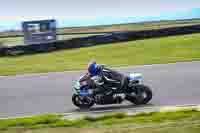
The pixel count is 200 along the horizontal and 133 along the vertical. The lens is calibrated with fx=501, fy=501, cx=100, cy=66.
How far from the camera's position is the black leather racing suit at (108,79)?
37.9 feet

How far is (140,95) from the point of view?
11.5 m

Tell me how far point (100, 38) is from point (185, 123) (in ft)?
61.8

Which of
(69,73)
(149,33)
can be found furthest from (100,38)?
(69,73)

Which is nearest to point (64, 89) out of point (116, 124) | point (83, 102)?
point (83, 102)

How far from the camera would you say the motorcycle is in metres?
11.5

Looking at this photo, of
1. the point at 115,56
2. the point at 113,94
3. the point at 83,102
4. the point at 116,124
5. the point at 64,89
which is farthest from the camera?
the point at 115,56

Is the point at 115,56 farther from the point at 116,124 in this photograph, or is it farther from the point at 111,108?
the point at 116,124

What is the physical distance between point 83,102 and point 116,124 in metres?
3.19

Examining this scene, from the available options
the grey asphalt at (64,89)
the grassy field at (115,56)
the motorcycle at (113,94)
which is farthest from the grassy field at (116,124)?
the grassy field at (115,56)

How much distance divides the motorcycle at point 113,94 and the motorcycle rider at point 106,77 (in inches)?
2.7

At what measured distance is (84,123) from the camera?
9.20 meters

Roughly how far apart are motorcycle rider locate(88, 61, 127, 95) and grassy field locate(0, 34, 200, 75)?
833 centimetres

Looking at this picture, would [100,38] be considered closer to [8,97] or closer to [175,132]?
[8,97]

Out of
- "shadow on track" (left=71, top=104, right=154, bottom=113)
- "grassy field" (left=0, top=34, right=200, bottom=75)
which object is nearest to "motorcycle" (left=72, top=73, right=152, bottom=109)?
"shadow on track" (left=71, top=104, right=154, bottom=113)
